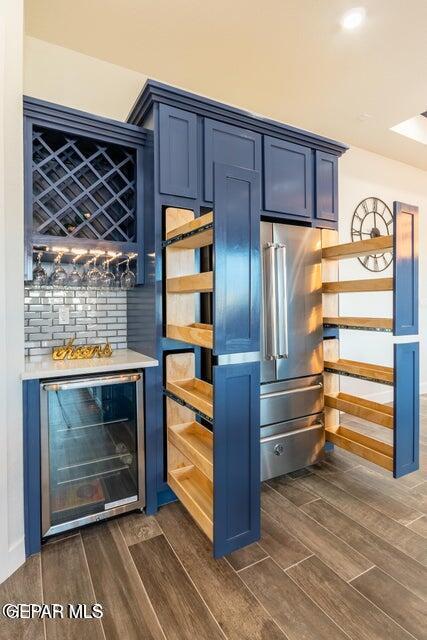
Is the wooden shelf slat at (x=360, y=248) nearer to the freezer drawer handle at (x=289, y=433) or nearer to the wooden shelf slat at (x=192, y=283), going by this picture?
the wooden shelf slat at (x=192, y=283)

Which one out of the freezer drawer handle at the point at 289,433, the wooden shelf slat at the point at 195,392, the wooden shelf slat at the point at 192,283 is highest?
the wooden shelf slat at the point at 192,283

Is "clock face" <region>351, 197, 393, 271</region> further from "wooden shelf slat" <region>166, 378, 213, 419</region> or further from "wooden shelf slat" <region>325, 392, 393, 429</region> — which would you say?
"wooden shelf slat" <region>166, 378, 213, 419</region>

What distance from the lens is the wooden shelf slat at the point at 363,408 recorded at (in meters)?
2.41

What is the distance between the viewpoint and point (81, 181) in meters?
2.38

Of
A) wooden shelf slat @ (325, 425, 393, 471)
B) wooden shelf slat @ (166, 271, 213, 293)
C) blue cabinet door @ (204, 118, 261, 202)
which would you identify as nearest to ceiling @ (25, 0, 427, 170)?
blue cabinet door @ (204, 118, 261, 202)

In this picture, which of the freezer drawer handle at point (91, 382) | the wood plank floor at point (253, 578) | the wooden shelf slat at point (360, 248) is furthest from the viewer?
the wooden shelf slat at point (360, 248)

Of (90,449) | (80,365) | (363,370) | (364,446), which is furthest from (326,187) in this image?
(90,449)

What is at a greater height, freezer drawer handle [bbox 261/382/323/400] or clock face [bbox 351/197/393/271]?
clock face [bbox 351/197/393/271]

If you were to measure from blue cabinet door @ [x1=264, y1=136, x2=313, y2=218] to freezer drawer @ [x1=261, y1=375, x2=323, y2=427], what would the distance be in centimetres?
134

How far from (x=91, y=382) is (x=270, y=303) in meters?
1.31

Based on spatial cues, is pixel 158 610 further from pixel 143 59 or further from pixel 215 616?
pixel 143 59

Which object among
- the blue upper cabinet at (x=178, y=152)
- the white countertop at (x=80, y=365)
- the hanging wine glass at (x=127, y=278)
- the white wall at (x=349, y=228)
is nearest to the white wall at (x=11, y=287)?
the white countertop at (x=80, y=365)

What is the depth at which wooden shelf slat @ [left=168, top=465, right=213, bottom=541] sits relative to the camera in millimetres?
1759

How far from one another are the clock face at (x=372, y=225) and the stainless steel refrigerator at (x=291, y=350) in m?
1.57
